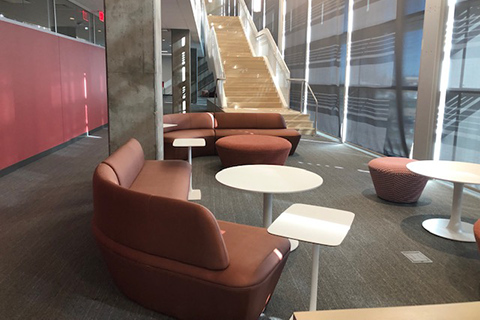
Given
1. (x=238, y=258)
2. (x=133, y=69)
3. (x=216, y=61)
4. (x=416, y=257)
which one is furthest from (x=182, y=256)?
(x=216, y=61)

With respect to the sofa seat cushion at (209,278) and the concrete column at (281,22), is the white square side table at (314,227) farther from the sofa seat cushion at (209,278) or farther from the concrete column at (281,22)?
the concrete column at (281,22)

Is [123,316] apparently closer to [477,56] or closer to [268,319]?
[268,319]

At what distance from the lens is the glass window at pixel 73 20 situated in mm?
7496

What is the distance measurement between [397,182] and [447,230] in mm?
861

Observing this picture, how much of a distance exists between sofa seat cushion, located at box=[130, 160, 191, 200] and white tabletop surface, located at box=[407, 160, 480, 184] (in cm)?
217

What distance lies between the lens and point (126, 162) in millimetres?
3482

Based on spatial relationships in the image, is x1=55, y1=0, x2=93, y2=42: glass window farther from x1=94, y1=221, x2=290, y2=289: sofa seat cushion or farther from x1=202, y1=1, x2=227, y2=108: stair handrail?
x1=94, y1=221, x2=290, y2=289: sofa seat cushion

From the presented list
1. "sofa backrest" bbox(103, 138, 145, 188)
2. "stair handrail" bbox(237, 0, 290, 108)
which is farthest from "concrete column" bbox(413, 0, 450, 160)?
"stair handrail" bbox(237, 0, 290, 108)

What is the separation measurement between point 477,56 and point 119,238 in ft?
15.6

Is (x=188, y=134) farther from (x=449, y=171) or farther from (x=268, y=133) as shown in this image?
(x=449, y=171)

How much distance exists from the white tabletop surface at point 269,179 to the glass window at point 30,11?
4.30m

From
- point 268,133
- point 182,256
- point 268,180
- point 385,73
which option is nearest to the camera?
point 182,256

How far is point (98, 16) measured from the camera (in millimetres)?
9844

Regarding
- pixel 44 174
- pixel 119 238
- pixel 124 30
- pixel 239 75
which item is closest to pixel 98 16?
pixel 239 75
